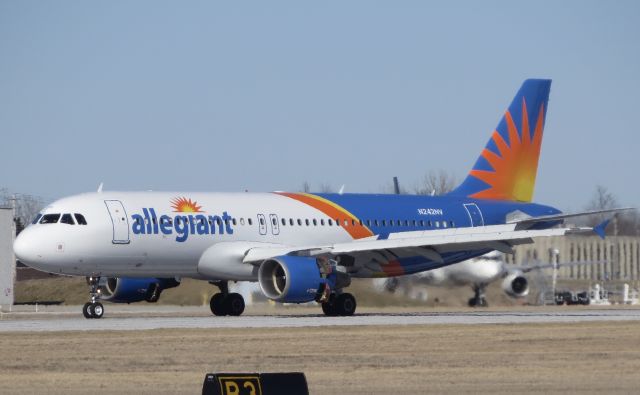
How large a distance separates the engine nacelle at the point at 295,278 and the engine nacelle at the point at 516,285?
1815cm

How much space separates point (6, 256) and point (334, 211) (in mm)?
15994

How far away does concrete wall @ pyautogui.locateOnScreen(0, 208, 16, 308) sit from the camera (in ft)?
195

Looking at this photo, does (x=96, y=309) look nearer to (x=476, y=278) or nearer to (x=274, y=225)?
(x=274, y=225)

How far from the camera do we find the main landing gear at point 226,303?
165ft

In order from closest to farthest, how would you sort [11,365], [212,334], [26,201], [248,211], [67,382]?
[67,382]
[11,365]
[212,334]
[248,211]
[26,201]

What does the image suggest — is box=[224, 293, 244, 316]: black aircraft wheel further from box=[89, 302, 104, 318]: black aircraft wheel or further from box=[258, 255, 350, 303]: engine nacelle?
box=[89, 302, 104, 318]: black aircraft wheel

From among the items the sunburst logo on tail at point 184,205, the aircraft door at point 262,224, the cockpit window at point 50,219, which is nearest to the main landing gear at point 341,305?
the aircraft door at point 262,224

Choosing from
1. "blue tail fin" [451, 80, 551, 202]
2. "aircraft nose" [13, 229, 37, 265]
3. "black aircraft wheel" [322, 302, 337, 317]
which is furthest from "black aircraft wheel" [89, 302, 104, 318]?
"blue tail fin" [451, 80, 551, 202]

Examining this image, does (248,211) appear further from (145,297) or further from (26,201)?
(26,201)

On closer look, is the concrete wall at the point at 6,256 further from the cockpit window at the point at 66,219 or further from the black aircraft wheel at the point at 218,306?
the cockpit window at the point at 66,219

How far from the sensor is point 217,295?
50.5 metres

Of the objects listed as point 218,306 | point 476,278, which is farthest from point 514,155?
point 218,306

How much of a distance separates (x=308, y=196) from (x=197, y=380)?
27.5m

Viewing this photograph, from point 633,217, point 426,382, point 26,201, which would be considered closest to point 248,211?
point 426,382
